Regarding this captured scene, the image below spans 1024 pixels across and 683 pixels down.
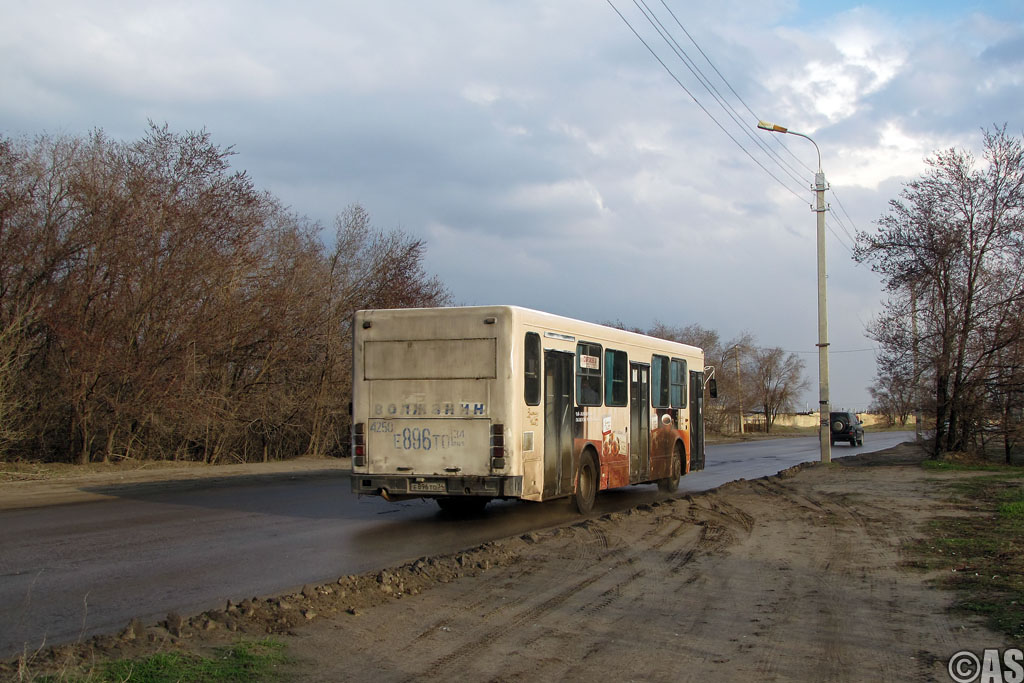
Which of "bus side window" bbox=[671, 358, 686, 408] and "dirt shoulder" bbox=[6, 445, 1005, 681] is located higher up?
"bus side window" bbox=[671, 358, 686, 408]

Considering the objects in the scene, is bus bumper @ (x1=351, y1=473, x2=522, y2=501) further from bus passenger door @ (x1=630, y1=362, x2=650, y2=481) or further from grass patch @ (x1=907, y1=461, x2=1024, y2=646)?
grass patch @ (x1=907, y1=461, x2=1024, y2=646)

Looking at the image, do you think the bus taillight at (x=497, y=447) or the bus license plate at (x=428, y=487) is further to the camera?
the bus license plate at (x=428, y=487)

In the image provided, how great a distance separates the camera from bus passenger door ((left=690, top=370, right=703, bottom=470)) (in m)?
19.6

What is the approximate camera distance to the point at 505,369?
474 inches

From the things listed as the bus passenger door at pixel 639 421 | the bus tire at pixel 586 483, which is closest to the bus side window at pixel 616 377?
the bus passenger door at pixel 639 421

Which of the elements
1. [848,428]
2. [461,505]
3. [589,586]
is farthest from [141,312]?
[848,428]

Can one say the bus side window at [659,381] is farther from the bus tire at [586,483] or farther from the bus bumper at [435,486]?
the bus bumper at [435,486]

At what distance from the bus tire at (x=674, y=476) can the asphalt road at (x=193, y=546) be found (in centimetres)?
97

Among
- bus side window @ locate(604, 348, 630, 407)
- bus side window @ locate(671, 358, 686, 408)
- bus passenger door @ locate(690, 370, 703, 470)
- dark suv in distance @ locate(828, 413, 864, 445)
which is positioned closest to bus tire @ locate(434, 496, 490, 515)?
bus side window @ locate(604, 348, 630, 407)

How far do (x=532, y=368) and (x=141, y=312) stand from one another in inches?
639

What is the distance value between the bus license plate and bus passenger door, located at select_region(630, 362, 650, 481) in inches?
195

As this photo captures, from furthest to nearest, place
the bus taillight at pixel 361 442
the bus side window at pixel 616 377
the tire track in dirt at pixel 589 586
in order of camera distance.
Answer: the bus side window at pixel 616 377
the bus taillight at pixel 361 442
the tire track in dirt at pixel 589 586

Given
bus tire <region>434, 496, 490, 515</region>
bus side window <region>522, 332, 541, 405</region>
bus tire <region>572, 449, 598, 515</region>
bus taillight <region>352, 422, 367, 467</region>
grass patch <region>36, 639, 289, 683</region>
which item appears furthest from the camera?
bus tire <region>434, 496, 490, 515</region>

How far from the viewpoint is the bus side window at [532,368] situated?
12.4 m
